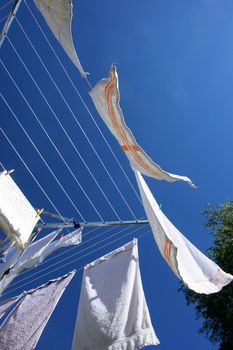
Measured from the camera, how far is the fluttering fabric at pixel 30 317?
4180mm

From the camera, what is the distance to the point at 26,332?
14.1ft

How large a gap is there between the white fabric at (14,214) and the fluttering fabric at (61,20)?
6.71ft

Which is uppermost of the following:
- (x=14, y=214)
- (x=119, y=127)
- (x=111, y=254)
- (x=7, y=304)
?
(x=119, y=127)

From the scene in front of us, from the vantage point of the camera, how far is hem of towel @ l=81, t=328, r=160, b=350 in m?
3.66

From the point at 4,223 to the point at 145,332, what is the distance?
2.11 meters

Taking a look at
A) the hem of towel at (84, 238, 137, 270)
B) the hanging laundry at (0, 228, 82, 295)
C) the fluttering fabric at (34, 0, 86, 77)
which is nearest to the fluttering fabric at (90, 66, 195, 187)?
the fluttering fabric at (34, 0, 86, 77)

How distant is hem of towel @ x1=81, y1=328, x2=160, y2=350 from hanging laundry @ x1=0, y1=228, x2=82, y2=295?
238cm

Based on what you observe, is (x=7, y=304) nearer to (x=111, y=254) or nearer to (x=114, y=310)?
(x=111, y=254)

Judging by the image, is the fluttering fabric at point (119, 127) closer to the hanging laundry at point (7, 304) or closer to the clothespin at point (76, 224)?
the clothespin at point (76, 224)

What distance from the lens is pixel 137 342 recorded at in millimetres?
3727

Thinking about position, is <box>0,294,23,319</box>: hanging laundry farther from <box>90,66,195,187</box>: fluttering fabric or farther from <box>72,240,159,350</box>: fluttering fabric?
<box>90,66,195,187</box>: fluttering fabric

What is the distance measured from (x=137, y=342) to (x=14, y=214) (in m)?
2.13

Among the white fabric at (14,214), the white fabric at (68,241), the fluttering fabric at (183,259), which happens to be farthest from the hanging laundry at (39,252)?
the fluttering fabric at (183,259)

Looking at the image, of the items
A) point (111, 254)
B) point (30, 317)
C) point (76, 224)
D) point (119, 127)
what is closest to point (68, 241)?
point (76, 224)
